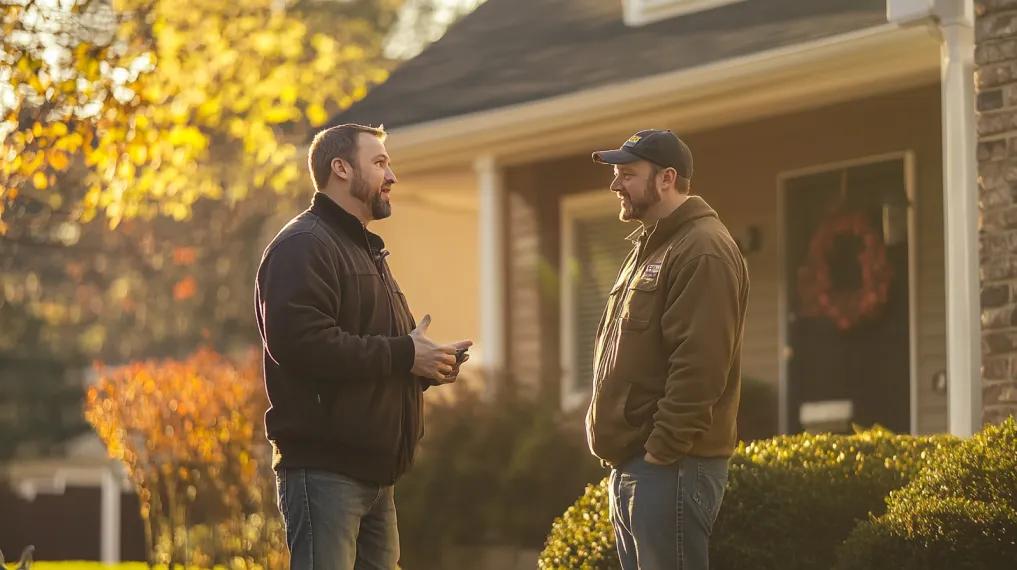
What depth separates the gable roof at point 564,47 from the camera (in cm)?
1102

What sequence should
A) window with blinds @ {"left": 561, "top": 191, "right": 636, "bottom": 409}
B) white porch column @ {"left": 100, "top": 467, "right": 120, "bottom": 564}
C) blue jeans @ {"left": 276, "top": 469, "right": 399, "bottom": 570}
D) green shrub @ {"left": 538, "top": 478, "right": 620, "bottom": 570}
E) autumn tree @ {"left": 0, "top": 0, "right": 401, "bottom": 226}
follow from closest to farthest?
blue jeans @ {"left": 276, "top": 469, "right": 399, "bottom": 570} < green shrub @ {"left": 538, "top": 478, "right": 620, "bottom": 570} < autumn tree @ {"left": 0, "top": 0, "right": 401, "bottom": 226} < window with blinds @ {"left": 561, "top": 191, "right": 636, "bottom": 409} < white porch column @ {"left": 100, "top": 467, "right": 120, "bottom": 564}

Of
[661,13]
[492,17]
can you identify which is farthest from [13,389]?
[661,13]

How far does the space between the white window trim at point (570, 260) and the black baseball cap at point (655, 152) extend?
26.4ft

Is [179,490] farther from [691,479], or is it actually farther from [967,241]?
[691,479]

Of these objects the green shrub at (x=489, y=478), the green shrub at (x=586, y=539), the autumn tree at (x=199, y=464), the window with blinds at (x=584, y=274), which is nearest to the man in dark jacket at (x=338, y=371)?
the green shrub at (x=586, y=539)

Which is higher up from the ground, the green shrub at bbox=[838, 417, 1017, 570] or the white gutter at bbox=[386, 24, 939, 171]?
the white gutter at bbox=[386, 24, 939, 171]

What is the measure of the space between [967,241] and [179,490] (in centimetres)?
644

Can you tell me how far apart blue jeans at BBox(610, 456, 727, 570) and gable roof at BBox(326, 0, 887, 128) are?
18.3ft

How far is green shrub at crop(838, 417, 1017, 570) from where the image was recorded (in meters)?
5.89

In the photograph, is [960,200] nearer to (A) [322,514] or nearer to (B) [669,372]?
(B) [669,372]

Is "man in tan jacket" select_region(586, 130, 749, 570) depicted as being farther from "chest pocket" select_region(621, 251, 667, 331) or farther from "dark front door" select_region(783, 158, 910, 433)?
"dark front door" select_region(783, 158, 910, 433)

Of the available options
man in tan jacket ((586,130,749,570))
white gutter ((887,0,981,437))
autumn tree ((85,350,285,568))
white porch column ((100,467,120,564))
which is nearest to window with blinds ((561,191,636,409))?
autumn tree ((85,350,285,568))

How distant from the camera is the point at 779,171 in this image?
12.0 m

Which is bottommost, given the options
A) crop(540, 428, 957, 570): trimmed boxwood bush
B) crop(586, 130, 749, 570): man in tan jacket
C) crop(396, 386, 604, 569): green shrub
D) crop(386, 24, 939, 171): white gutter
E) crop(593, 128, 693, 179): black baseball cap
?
crop(396, 386, 604, 569): green shrub
